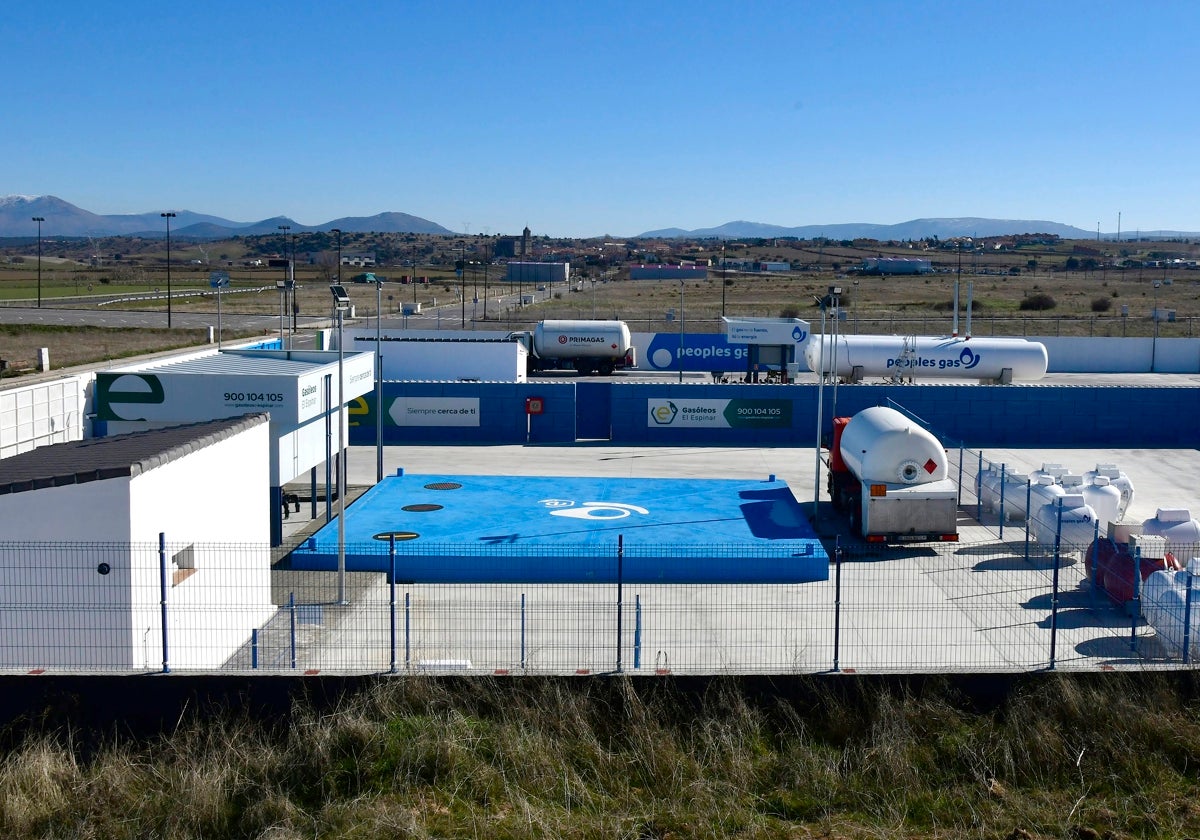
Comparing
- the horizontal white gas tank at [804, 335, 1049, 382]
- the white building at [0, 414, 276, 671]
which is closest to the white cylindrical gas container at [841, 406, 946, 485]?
the white building at [0, 414, 276, 671]

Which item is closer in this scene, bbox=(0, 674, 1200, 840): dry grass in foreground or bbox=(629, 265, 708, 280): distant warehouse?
bbox=(0, 674, 1200, 840): dry grass in foreground

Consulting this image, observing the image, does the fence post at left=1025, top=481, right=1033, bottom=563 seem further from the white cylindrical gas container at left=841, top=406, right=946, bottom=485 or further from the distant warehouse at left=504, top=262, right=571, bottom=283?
the distant warehouse at left=504, top=262, right=571, bottom=283

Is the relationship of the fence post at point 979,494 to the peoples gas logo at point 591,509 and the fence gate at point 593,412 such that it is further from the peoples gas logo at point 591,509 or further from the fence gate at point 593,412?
the fence gate at point 593,412

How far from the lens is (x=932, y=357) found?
47.0 metres

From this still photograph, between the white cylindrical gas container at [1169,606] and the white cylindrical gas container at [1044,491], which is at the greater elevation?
the white cylindrical gas container at [1044,491]

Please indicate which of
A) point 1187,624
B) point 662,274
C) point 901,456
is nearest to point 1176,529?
point 901,456

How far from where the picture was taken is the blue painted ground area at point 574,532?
20.8 metres

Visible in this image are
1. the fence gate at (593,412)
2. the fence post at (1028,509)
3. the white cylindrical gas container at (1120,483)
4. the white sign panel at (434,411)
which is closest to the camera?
the fence post at (1028,509)

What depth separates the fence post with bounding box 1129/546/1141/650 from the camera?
1630cm

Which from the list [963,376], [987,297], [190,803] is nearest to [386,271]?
[987,297]

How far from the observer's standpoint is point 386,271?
6319 inches

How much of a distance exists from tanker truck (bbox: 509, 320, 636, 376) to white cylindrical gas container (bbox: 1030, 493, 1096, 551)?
3267cm

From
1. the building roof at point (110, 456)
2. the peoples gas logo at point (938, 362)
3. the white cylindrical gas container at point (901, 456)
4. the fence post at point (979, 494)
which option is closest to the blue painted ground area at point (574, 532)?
the white cylindrical gas container at point (901, 456)

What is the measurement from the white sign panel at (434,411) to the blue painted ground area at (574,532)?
23.8 ft
